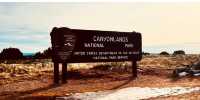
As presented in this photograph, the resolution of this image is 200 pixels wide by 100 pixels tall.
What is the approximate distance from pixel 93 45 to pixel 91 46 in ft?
0.44

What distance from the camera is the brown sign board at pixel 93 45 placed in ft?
60.0

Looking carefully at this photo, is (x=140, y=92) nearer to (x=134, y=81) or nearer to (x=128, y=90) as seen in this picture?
(x=128, y=90)

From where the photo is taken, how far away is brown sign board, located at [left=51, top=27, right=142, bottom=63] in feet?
60.0

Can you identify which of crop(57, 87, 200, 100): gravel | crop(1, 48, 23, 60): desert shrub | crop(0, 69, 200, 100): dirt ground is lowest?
crop(57, 87, 200, 100): gravel

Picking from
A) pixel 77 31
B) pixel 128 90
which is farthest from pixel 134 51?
pixel 128 90

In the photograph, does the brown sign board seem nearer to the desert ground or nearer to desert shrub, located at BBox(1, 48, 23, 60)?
the desert ground

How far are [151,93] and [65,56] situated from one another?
5.18 metres

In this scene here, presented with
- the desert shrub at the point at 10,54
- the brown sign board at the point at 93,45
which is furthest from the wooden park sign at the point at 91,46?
the desert shrub at the point at 10,54

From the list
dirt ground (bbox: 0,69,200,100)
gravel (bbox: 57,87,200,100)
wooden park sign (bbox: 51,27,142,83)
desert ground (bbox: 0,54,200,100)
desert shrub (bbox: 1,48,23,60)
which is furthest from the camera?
desert shrub (bbox: 1,48,23,60)

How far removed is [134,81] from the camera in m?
20.2

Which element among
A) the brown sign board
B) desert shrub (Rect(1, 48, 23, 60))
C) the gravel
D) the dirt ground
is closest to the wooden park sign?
the brown sign board

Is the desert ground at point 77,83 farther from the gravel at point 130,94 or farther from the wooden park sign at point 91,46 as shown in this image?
the wooden park sign at point 91,46

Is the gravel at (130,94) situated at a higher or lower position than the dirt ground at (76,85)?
lower

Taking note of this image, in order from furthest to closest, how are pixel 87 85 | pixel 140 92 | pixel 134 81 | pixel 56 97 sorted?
1. pixel 134 81
2. pixel 87 85
3. pixel 140 92
4. pixel 56 97
